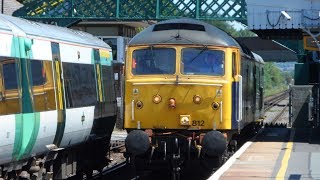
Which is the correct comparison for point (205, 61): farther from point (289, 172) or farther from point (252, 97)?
point (252, 97)

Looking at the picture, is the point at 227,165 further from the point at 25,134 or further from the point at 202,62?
the point at 25,134

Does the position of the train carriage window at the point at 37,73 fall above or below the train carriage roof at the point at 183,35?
below

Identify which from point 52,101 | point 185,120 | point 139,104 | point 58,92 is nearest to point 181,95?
point 185,120

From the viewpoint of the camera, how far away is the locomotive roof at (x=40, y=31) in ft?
36.7

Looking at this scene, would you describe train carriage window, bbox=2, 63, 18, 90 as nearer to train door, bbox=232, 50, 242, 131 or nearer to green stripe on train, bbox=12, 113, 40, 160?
green stripe on train, bbox=12, 113, 40, 160

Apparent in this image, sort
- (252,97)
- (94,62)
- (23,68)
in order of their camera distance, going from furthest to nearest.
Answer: (252,97) < (94,62) < (23,68)

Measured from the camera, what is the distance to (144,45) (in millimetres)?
14641

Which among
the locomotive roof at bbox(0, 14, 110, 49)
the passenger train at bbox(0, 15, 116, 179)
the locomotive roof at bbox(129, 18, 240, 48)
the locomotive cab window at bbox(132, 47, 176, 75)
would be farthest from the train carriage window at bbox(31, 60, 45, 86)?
the locomotive roof at bbox(129, 18, 240, 48)

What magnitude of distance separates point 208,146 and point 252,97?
541 cm

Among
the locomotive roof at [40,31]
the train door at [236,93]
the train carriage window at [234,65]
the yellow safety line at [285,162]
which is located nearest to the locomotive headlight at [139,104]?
the locomotive roof at [40,31]

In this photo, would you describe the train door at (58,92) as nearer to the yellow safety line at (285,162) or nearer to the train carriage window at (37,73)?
the train carriage window at (37,73)

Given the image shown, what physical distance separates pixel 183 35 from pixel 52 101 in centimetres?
331

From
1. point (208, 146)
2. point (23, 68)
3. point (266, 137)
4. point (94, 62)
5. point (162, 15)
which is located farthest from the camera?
point (162, 15)

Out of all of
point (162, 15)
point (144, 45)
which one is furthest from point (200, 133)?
point (162, 15)
